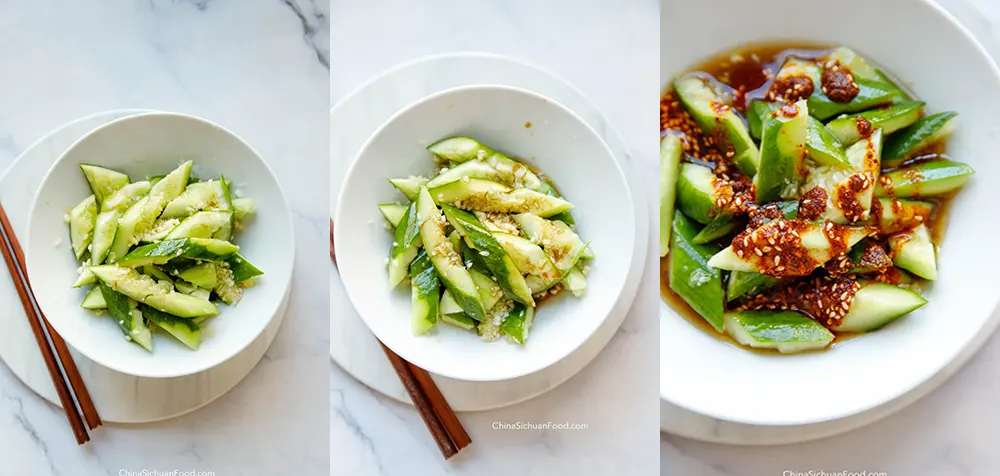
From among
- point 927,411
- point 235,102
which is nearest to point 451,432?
point 235,102

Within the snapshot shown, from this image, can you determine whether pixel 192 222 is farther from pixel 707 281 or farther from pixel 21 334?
pixel 707 281

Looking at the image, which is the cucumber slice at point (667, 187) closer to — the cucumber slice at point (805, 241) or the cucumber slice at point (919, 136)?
the cucumber slice at point (805, 241)

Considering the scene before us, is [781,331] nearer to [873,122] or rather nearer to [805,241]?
[805,241]

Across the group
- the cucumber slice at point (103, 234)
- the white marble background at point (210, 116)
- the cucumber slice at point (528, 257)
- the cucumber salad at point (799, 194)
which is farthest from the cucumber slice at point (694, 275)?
the cucumber slice at point (103, 234)

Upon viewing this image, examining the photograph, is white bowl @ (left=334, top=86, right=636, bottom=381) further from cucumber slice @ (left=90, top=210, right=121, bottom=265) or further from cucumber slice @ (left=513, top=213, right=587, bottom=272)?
cucumber slice @ (left=90, top=210, right=121, bottom=265)

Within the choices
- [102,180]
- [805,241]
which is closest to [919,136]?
[805,241]

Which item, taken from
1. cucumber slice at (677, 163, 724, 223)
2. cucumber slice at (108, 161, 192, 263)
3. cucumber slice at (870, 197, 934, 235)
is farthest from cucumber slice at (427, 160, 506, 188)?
cucumber slice at (870, 197, 934, 235)
